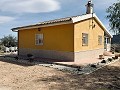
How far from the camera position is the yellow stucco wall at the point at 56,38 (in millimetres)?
17391

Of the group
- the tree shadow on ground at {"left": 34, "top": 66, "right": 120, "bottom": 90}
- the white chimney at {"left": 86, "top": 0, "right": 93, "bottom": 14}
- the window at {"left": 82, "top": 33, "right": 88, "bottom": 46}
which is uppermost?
the white chimney at {"left": 86, "top": 0, "right": 93, "bottom": 14}

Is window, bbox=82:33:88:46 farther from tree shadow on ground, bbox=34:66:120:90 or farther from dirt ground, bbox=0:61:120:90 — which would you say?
tree shadow on ground, bbox=34:66:120:90

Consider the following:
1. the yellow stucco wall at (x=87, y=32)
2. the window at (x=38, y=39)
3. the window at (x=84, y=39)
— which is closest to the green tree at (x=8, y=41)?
the window at (x=38, y=39)

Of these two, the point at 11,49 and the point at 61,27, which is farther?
the point at 11,49

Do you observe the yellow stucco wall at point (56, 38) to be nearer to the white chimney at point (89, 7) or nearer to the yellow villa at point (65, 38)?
the yellow villa at point (65, 38)

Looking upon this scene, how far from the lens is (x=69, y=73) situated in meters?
12.6

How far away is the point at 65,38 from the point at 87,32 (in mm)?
3174

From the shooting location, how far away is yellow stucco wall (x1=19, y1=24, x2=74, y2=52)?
1739cm

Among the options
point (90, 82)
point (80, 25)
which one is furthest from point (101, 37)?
point (90, 82)

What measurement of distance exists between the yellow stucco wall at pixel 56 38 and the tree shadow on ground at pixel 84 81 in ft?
18.7

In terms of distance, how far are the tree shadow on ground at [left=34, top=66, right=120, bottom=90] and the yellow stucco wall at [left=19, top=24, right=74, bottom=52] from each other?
5713 millimetres

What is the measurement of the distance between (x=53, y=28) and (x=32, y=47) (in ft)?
13.8

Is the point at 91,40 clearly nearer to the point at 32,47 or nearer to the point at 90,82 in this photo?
the point at 32,47

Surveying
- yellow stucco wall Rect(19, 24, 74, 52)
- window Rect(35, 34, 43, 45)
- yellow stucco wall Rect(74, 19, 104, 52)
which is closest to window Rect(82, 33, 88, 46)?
yellow stucco wall Rect(74, 19, 104, 52)
